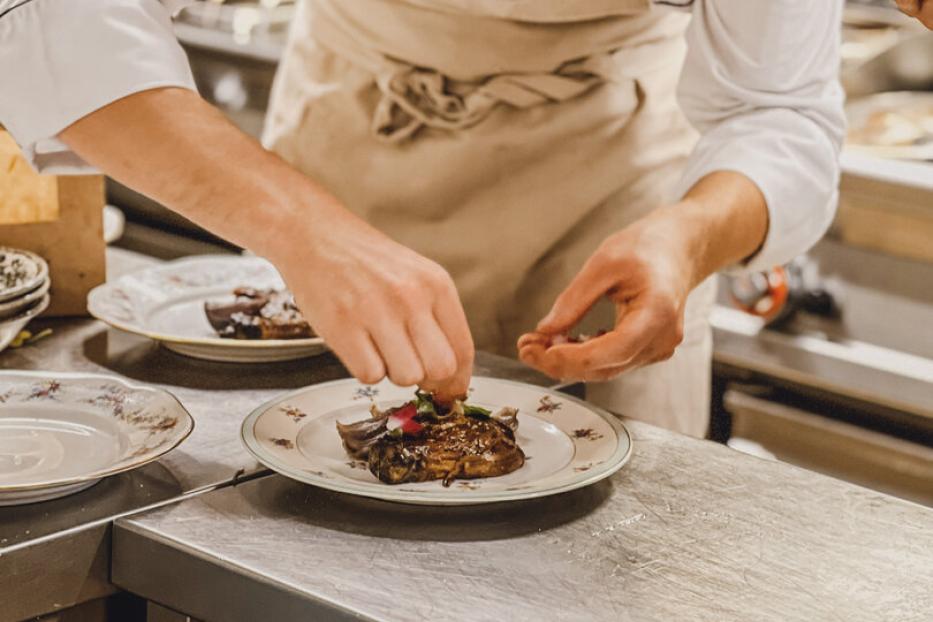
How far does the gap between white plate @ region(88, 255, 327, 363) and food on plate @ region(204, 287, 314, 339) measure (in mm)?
18

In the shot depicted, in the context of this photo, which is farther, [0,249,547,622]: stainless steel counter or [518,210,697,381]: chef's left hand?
[518,210,697,381]: chef's left hand

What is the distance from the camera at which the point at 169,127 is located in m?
1.27

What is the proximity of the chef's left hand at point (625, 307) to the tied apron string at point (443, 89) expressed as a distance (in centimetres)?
49

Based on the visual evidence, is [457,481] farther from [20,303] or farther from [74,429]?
[20,303]

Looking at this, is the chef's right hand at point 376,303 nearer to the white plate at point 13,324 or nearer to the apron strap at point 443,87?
the white plate at point 13,324

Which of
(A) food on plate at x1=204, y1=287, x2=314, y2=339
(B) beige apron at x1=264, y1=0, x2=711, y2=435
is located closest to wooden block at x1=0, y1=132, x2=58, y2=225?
(A) food on plate at x1=204, y1=287, x2=314, y2=339

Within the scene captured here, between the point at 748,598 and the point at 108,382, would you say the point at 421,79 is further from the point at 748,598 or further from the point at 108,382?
the point at 748,598

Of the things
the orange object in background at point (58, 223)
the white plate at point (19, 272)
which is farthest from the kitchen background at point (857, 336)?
the white plate at point (19, 272)

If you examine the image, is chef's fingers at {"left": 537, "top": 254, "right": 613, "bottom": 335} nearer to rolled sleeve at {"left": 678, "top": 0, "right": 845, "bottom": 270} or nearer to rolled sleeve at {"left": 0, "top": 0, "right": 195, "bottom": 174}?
rolled sleeve at {"left": 678, "top": 0, "right": 845, "bottom": 270}

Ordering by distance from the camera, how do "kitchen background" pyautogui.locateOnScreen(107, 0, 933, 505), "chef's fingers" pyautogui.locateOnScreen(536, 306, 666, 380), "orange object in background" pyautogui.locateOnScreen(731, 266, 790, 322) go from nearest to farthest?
"chef's fingers" pyautogui.locateOnScreen(536, 306, 666, 380), "kitchen background" pyautogui.locateOnScreen(107, 0, 933, 505), "orange object in background" pyautogui.locateOnScreen(731, 266, 790, 322)

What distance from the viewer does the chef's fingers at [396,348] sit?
3.91 feet

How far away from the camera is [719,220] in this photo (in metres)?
1.62

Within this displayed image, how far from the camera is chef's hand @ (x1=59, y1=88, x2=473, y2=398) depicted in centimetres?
120

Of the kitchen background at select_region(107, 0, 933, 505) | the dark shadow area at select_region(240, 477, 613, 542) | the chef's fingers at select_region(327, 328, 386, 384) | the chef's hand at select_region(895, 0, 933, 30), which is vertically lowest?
the kitchen background at select_region(107, 0, 933, 505)
